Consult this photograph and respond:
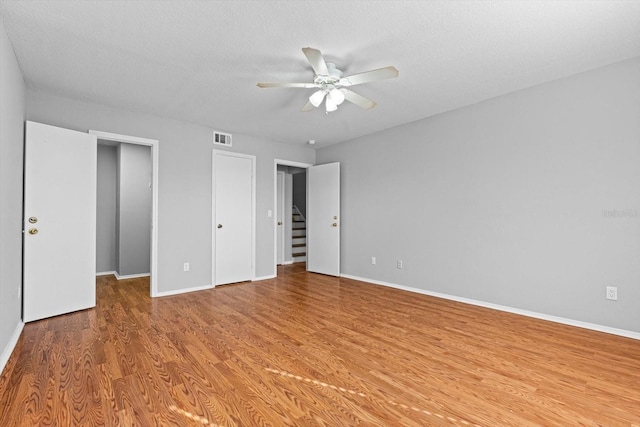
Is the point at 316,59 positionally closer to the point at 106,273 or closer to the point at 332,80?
the point at 332,80

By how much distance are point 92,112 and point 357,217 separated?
399 centimetres

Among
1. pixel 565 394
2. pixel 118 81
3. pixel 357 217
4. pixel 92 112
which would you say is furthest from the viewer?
pixel 357 217

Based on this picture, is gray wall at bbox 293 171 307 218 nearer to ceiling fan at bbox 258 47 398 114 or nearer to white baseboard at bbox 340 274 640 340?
white baseboard at bbox 340 274 640 340

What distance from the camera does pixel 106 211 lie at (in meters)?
5.70

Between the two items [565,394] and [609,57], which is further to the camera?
[609,57]

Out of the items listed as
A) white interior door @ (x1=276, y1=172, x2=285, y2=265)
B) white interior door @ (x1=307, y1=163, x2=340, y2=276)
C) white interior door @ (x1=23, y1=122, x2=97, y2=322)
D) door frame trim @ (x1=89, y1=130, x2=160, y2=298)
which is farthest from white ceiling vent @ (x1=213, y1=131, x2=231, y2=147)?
white interior door @ (x1=276, y1=172, x2=285, y2=265)

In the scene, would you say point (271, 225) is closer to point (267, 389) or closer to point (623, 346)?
point (267, 389)

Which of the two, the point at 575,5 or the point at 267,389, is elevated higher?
the point at 575,5

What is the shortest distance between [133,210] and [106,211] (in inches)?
25.4

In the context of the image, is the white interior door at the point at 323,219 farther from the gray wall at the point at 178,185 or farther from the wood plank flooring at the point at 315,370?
the wood plank flooring at the point at 315,370

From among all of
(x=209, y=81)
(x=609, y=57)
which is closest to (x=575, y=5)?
(x=609, y=57)

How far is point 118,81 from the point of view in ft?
10.2

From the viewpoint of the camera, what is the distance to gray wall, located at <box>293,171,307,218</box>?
8.41 m

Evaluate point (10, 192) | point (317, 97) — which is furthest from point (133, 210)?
point (317, 97)
